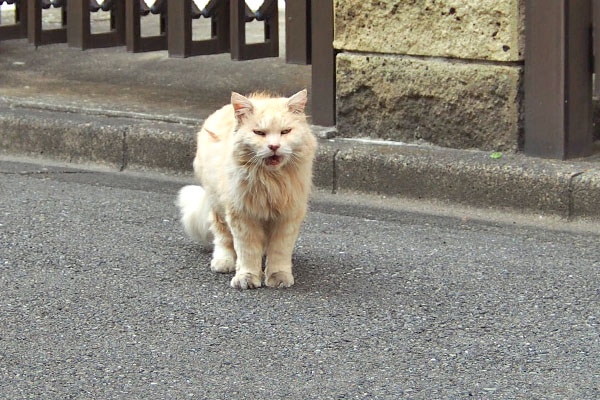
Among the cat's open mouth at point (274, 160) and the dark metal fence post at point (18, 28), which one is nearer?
the cat's open mouth at point (274, 160)

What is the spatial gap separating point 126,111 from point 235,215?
280cm

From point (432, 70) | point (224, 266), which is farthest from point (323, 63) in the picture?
point (224, 266)

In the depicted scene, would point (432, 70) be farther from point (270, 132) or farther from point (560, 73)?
point (270, 132)

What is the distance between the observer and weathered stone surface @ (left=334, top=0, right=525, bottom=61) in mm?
5738

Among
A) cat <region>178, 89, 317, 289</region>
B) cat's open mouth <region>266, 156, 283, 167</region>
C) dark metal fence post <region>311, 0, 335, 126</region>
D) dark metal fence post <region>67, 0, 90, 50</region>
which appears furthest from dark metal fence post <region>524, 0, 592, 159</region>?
dark metal fence post <region>67, 0, 90, 50</region>

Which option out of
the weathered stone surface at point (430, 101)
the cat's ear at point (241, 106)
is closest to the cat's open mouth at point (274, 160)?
the cat's ear at point (241, 106)

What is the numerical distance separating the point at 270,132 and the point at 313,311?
69cm

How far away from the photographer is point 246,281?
4496mm

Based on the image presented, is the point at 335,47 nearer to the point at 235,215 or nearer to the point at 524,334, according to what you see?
the point at 235,215

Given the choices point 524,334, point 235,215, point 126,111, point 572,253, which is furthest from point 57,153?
point 524,334

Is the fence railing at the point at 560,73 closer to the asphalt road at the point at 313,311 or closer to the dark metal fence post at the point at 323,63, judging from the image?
the asphalt road at the point at 313,311

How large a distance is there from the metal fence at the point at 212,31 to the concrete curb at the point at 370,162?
460mm

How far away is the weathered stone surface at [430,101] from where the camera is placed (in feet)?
19.2

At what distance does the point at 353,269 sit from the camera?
188 inches
